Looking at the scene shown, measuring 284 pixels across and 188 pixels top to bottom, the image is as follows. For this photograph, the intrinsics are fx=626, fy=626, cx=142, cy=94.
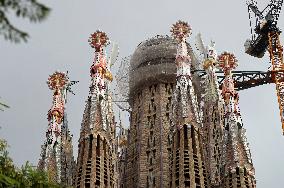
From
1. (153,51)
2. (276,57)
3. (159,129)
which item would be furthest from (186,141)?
(276,57)

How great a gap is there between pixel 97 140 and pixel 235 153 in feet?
26.8

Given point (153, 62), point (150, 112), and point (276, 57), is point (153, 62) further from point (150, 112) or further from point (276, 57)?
point (276, 57)

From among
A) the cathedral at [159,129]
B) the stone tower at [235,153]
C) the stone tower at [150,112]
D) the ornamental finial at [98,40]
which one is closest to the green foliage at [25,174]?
the cathedral at [159,129]

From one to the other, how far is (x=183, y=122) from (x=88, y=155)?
19.6 feet

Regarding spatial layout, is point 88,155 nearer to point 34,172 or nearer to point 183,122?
point 183,122

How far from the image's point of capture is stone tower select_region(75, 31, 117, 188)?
35.1m

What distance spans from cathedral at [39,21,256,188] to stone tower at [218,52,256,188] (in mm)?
57

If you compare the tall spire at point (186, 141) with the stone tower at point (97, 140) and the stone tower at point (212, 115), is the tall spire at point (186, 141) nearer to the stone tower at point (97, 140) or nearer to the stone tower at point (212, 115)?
the stone tower at point (97, 140)

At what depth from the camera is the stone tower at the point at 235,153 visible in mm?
35062

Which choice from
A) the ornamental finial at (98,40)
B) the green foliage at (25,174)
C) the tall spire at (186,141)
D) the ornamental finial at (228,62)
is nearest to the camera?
the green foliage at (25,174)

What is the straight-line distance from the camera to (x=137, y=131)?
4394 cm

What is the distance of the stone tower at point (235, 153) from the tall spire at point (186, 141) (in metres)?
1.47

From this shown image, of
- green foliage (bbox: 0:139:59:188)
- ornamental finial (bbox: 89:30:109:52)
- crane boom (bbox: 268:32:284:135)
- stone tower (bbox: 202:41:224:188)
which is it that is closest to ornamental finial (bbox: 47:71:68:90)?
ornamental finial (bbox: 89:30:109:52)

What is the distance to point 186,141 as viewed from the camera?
119ft
